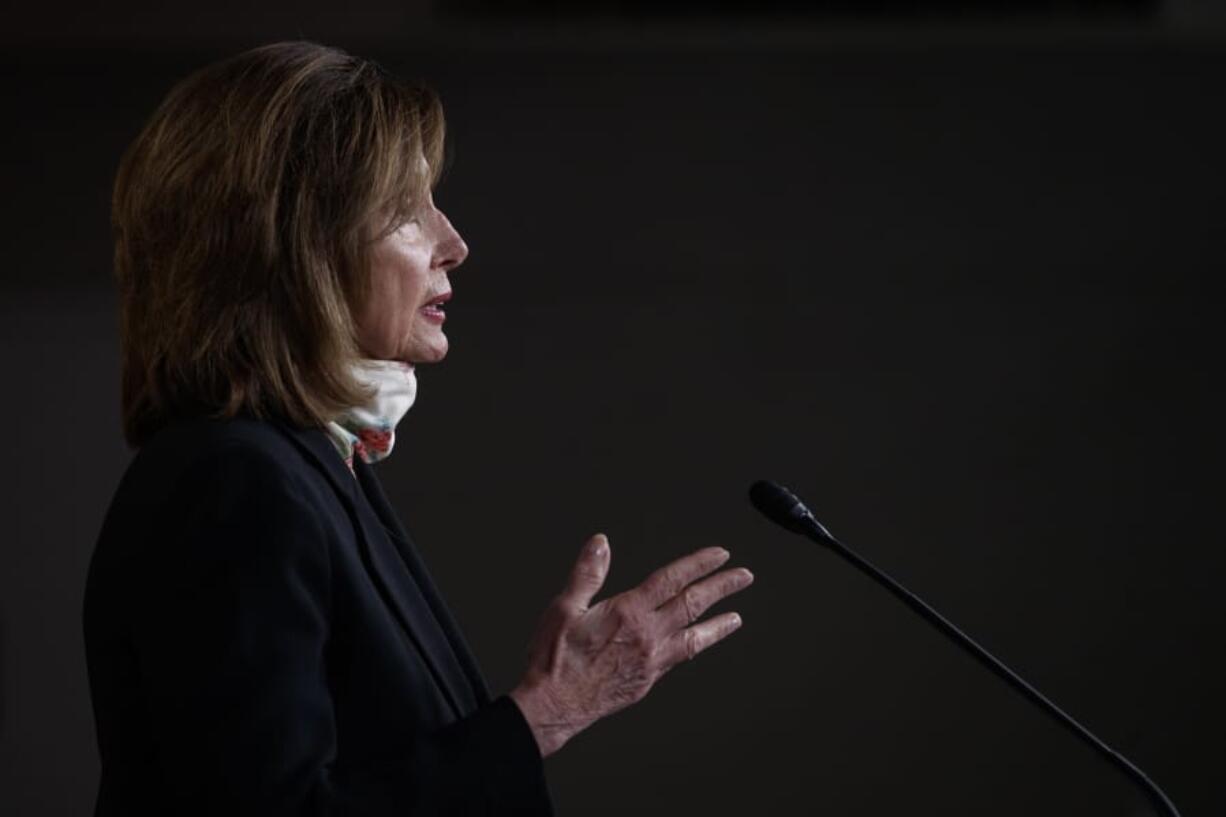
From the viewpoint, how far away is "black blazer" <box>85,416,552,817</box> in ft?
3.59

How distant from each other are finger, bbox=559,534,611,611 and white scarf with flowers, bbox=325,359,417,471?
0.66 feet

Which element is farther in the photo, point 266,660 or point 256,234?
point 256,234

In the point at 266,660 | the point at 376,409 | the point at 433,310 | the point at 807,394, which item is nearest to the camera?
A: the point at 266,660

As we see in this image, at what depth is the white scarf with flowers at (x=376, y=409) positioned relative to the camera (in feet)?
4.45

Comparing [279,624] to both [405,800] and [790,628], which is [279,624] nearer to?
[405,800]

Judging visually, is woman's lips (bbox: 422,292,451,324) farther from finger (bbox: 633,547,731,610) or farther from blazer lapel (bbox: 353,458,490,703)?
finger (bbox: 633,547,731,610)

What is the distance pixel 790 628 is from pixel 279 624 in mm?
2687

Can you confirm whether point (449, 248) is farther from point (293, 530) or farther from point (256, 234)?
point (293, 530)

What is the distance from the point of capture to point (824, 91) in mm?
3727

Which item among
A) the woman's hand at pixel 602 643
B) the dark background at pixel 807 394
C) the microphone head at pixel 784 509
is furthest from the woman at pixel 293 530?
the dark background at pixel 807 394

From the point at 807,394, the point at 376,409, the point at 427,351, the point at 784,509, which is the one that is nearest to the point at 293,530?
the point at 376,409

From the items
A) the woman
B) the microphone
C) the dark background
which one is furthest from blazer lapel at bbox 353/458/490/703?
the dark background

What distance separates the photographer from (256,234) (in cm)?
126

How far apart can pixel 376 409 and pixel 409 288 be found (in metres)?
0.11
